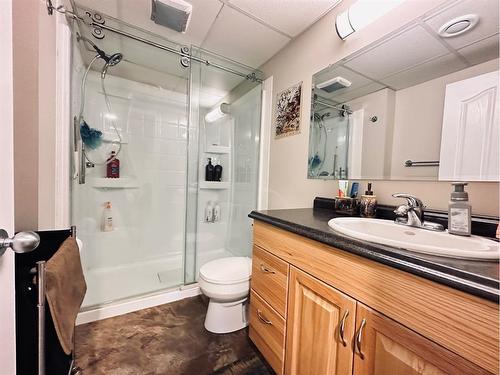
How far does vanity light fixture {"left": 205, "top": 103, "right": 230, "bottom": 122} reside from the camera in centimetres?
220

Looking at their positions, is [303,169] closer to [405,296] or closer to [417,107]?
[417,107]

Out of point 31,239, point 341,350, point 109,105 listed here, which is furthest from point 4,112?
point 109,105

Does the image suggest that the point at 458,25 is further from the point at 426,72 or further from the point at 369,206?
the point at 369,206

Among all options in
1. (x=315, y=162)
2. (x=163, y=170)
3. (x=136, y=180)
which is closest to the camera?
(x=315, y=162)

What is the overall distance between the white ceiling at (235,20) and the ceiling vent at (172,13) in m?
0.04

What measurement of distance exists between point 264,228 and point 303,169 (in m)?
0.68

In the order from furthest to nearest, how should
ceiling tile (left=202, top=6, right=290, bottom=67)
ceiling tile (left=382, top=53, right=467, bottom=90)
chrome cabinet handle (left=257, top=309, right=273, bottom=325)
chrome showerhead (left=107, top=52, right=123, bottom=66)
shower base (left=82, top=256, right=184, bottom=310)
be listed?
1. chrome showerhead (left=107, top=52, right=123, bottom=66)
2. shower base (left=82, top=256, right=184, bottom=310)
3. ceiling tile (left=202, top=6, right=290, bottom=67)
4. chrome cabinet handle (left=257, top=309, right=273, bottom=325)
5. ceiling tile (left=382, top=53, right=467, bottom=90)

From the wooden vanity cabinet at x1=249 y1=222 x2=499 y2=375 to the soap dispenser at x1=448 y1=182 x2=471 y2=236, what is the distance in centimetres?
41

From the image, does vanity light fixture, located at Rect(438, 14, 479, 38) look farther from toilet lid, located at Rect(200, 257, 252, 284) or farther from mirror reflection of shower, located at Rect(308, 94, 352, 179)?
toilet lid, located at Rect(200, 257, 252, 284)

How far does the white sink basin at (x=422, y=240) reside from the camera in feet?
1.73

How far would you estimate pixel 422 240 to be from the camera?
2.67ft

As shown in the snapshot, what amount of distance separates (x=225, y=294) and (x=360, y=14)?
182cm

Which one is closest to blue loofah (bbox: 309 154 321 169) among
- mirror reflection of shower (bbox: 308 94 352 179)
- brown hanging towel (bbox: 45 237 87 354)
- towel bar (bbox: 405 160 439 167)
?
mirror reflection of shower (bbox: 308 94 352 179)

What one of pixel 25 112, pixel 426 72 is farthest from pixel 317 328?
pixel 25 112
